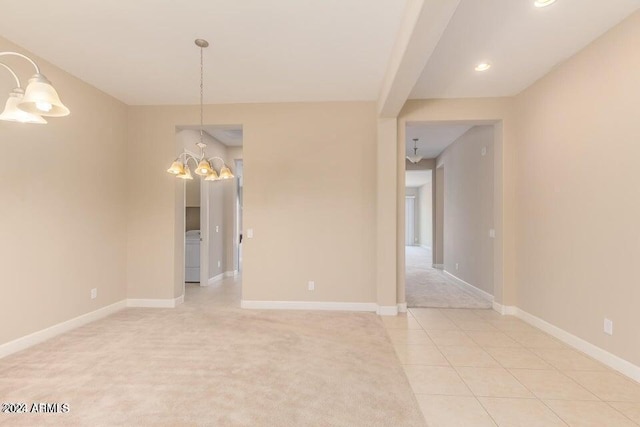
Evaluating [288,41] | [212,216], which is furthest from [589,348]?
[212,216]

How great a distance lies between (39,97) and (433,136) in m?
5.95

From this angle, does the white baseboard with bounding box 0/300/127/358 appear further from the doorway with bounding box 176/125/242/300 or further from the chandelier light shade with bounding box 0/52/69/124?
the chandelier light shade with bounding box 0/52/69/124

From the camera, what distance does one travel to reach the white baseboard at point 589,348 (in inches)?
94.2

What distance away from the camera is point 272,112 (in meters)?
4.29

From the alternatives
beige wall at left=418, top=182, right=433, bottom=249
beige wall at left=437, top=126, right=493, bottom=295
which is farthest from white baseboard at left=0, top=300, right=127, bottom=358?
beige wall at left=418, top=182, right=433, bottom=249

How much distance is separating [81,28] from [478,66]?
3.76 meters

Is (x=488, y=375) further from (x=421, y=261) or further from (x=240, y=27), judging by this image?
(x=421, y=261)

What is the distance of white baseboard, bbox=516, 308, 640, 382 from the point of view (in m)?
2.39

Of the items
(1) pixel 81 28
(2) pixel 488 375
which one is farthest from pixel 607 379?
(1) pixel 81 28

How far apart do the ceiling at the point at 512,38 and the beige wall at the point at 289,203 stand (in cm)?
127

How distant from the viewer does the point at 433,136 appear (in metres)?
6.11

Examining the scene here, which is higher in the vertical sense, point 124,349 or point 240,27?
point 240,27

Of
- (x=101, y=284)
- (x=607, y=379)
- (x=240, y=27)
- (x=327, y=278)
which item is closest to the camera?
(x=607, y=379)

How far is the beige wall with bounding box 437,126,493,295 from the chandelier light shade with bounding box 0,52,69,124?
5026 mm
